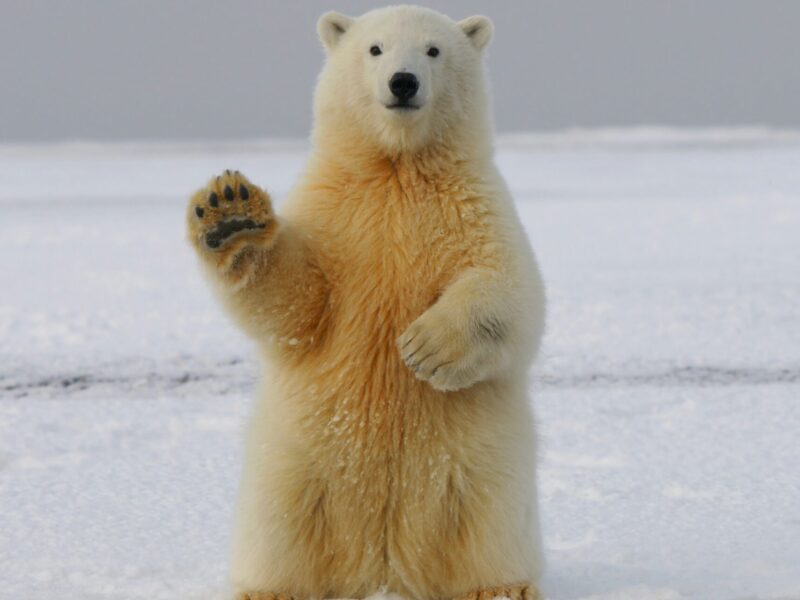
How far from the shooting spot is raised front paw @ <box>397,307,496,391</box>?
7.88 feet

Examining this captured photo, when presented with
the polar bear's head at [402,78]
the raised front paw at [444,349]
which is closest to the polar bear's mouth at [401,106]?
the polar bear's head at [402,78]

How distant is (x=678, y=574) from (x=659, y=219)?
9.54m

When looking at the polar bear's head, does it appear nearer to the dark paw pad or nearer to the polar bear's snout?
the polar bear's snout

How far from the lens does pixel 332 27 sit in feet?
9.57

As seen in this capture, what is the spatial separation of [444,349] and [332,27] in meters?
0.95

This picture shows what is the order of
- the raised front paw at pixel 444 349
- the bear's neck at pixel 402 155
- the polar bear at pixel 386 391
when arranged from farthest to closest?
the bear's neck at pixel 402 155, the polar bear at pixel 386 391, the raised front paw at pixel 444 349

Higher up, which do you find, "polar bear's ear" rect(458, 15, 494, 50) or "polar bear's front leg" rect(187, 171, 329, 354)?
"polar bear's ear" rect(458, 15, 494, 50)

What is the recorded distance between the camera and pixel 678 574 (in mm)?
2893

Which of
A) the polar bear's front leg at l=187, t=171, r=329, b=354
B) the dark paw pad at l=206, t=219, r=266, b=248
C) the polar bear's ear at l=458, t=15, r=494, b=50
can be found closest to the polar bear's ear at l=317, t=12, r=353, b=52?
the polar bear's ear at l=458, t=15, r=494, b=50

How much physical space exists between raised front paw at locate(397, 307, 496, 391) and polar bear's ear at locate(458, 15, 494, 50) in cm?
80

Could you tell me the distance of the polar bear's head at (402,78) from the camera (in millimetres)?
2629

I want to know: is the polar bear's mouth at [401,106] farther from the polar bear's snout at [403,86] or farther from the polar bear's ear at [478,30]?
the polar bear's ear at [478,30]

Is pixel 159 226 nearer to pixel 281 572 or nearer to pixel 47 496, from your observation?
pixel 47 496

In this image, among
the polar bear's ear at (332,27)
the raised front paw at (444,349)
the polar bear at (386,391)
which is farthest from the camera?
the polar bear's ear at (332,27)
